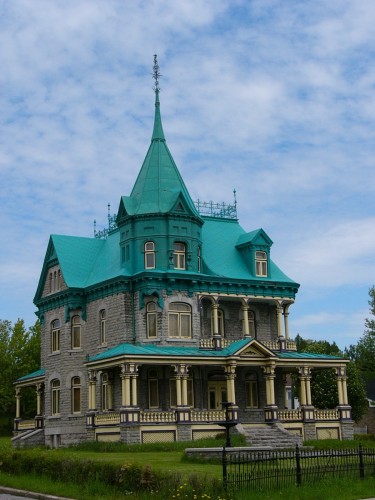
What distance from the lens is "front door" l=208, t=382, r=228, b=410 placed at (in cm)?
4369

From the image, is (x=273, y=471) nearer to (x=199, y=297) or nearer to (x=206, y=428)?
(x=206, y=428)

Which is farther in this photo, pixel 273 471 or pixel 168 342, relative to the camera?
pixel 168 342

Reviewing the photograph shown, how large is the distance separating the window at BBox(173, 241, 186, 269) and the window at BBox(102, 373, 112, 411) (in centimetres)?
719

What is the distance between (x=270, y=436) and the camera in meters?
39.1

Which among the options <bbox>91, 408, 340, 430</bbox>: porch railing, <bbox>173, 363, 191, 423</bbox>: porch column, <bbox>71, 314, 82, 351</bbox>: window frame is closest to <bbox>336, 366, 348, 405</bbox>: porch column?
<bbox>91, 408, 340, 430</bbox>: porch railing

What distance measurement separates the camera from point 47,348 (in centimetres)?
4869

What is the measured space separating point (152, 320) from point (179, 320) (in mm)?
1471

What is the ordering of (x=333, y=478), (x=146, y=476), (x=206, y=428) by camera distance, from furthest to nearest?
(x=206, y=428) → (x=333, y=478) → (x=146, y=476)

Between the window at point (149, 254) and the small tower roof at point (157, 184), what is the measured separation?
177 cm

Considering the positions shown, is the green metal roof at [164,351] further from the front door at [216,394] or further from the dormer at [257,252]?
the dormer at [257,252]

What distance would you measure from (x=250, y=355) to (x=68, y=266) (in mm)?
12875

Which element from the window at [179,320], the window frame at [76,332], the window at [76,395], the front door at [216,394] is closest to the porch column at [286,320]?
the front door at [216,394]

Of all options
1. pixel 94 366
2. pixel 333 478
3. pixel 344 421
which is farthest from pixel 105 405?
pixel 333 478

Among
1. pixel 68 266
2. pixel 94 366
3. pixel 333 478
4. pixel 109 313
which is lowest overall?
pixel 333 478
